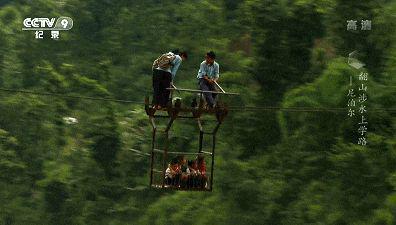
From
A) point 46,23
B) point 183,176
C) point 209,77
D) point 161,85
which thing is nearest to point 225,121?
point 46,23

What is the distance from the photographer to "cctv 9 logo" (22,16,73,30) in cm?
4453

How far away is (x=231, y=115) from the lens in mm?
36281

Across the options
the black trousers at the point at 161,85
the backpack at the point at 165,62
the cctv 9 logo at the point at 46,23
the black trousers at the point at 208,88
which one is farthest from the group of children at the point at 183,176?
the cctv 9 logo at the point at 46,23

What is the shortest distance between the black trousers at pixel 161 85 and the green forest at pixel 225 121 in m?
11.2

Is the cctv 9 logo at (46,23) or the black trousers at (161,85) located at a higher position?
the cctv 9 logo at (46,23)

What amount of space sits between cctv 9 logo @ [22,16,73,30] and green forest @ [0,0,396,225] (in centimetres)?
31

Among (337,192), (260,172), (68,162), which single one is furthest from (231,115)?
(68,162)

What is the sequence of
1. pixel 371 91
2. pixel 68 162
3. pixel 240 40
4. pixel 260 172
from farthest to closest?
pixel 68 162, pixel 240 40, pixel 260 172, pixel 371 91

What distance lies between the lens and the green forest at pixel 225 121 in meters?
32.4

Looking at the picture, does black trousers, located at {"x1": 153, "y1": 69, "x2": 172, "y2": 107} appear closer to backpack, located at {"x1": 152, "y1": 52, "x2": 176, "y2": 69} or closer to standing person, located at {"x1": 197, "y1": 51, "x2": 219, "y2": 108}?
backpack, located at {"x1": 152, "y1": 52, "x2": 176, "y2": 69}

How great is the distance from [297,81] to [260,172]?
3.15 m

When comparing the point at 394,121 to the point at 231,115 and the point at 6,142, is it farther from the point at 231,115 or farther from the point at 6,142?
the point at 6,142

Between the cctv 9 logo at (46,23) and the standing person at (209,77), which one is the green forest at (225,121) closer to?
the cctv 9 logo at (46,23)

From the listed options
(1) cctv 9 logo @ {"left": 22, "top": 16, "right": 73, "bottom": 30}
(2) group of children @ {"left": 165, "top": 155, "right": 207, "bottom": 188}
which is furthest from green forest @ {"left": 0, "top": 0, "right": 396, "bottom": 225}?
(2) group of children @ {"left": 165, "top": 155, "right": 207, "bottom": 188}
